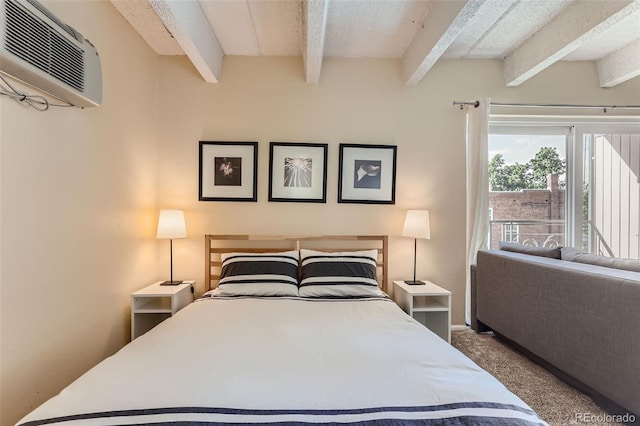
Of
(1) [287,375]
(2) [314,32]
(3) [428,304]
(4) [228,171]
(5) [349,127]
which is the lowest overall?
(3) [428,304]

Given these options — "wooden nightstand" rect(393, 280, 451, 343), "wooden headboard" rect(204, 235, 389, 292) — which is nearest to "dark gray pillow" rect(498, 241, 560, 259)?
"wooden nightstand" rect(393, 280, 451, 343)

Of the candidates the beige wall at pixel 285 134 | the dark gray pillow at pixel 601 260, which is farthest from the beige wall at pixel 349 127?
the dark gray pillow at pixel 601 260

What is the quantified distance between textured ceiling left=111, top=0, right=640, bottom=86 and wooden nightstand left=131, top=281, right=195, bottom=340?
1.86m

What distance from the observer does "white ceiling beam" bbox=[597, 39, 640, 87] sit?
262 cm

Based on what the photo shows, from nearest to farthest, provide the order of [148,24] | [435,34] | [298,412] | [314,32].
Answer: [298,412], [314,32], [435,34], [148,24]

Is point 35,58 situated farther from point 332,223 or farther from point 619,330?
point 619,330

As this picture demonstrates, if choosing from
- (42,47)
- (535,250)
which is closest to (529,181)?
(535,250)

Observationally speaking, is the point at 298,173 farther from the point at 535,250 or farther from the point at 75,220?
the point at 535,250

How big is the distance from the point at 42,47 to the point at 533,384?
10.7 ft

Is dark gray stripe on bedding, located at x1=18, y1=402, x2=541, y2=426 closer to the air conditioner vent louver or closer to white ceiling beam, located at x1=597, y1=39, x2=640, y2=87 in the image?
the air conditioner vent louver

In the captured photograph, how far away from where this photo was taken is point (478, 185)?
2.86 meters

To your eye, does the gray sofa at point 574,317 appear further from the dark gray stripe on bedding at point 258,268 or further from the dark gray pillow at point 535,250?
the dark gray stripe on bedding at point 258,268

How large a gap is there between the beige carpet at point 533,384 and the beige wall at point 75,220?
270cm

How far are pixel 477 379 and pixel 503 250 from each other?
1880mm
